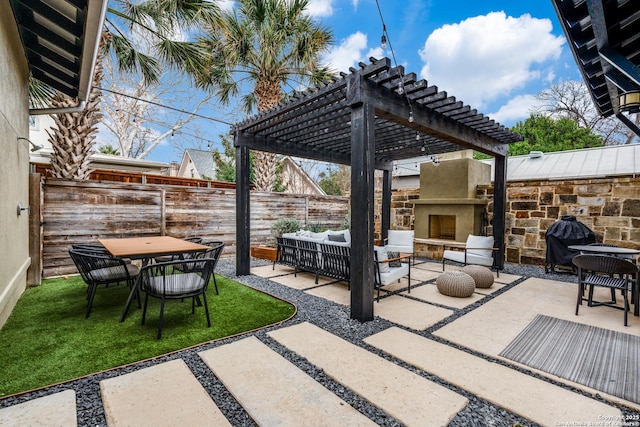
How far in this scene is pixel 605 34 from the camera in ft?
10.5

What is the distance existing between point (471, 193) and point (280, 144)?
203 inches

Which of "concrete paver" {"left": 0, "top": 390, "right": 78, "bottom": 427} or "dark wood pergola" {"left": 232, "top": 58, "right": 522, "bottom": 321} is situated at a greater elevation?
"dark wood pergola" {"left": 232, "top": 58, "right": 522, "bottom": 321}

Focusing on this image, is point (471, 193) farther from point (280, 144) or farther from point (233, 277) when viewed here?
point (233, 277)

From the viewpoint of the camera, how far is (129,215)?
234 inches

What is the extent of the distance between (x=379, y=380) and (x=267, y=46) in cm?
779

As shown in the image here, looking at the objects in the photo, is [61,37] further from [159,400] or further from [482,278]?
[482,278]

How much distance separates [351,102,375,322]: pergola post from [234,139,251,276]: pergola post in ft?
9.11

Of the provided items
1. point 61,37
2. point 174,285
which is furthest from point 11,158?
point 174,285

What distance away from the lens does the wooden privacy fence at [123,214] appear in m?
5.04

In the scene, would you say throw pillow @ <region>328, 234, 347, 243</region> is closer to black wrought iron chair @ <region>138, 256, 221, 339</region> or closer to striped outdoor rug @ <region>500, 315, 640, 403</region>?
black wrought iron chair @ <region>138, 256, 221, 339</region>

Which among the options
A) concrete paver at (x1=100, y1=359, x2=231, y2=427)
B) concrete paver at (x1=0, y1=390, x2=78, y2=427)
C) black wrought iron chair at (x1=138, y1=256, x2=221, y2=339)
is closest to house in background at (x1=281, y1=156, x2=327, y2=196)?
black wrought iron chair at (x1=138, y1=256, x2=221, y2=339)

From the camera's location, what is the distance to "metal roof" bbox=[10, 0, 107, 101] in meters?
2.65

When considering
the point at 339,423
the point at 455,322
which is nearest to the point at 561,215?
the point at 455,322

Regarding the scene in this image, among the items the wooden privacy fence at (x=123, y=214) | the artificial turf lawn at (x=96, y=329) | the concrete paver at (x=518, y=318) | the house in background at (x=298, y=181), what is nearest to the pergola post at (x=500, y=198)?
the concrete paver at (x=518, y=318)
